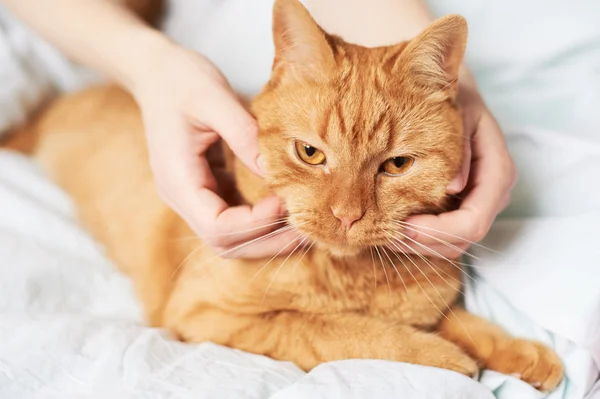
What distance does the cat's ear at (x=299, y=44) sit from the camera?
123 cm

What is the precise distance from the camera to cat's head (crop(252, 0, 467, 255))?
4.01ft

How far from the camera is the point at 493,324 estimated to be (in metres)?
1.57

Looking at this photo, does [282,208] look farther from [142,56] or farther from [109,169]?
[109,169]

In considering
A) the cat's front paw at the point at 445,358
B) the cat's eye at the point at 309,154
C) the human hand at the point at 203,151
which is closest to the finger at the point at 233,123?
the human hand at the point at 203,151

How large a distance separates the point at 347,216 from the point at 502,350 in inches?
24.3

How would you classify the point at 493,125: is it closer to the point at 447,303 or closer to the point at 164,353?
the point at 447,303

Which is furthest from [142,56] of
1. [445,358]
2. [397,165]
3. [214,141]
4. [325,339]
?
[445,358]

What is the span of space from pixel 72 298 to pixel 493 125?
4.16 ft

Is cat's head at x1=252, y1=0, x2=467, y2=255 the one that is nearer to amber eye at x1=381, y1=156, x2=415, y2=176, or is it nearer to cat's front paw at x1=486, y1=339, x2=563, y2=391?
amber eye at x1=381, y1=156, x2=415, y2=176

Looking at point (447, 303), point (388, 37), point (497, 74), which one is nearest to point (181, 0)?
point (388, 37)

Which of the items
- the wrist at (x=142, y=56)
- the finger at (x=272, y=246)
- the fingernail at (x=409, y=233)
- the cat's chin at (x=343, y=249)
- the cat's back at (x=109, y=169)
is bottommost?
the cat's back at (x=109, y=169)

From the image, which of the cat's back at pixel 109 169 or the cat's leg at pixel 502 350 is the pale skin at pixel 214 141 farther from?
the cat's back at pixel 109 169

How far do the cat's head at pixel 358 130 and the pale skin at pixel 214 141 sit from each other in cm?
6

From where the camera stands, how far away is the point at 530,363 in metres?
1.38
